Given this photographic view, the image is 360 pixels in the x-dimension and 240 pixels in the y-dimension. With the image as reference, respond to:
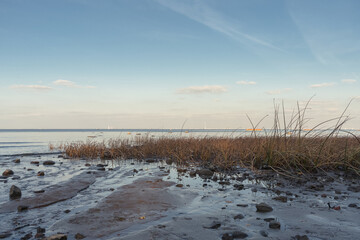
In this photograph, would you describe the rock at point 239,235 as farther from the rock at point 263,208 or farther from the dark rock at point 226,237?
the rock at point 263,208

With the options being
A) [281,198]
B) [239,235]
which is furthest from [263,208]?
[239,235]

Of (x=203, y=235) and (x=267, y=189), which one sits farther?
(x=267, y=189)

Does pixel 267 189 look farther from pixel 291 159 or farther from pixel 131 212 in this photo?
pixel 131 212

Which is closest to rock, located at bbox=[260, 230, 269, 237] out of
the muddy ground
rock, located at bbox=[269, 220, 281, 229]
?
the muddy ground

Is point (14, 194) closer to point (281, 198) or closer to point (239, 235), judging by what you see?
point (239, 235)

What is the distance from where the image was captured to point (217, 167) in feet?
30.5

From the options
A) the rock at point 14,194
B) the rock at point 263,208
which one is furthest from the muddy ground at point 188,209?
the rock at point 14,194

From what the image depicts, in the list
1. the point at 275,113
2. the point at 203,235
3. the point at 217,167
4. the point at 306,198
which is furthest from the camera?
the point at 217,167

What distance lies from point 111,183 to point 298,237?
5689 millimetres

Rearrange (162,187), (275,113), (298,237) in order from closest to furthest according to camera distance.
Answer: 1. (298,237)
2. (162,187)
3. (275,113)

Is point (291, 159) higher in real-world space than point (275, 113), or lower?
lower

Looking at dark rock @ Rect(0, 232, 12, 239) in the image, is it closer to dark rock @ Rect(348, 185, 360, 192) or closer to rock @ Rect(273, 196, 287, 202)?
rock @ Rect(273, 196, 287, 202)

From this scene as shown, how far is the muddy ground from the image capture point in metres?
3.44

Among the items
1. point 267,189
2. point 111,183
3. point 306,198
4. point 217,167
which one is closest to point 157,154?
point 217,167
